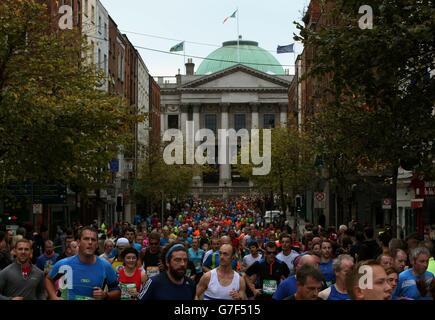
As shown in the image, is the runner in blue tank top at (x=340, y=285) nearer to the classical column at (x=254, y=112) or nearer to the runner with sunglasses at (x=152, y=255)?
the runner with sunglasses at (x=152, y=255)

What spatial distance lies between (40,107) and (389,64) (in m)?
8.61

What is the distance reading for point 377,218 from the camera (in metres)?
49.0

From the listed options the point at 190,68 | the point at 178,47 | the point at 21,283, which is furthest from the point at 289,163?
the point at 190,68

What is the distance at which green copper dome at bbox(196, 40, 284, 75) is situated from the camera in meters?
146

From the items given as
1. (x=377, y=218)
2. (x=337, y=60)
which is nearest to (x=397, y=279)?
(x=337, y=60)

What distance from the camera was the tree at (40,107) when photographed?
68.5 ft

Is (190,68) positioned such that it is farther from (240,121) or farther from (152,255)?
(152,255)

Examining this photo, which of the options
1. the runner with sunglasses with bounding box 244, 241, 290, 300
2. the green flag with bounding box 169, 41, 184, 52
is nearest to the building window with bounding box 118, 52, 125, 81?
the green flag with bounding box 169, 41, 184, 52

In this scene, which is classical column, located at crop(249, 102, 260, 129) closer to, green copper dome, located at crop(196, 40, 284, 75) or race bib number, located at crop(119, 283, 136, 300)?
green copper dome, located at crop(196, 40, 284, 75)

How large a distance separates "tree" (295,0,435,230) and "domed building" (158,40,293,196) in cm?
10836

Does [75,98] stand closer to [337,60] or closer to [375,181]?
[337,60]

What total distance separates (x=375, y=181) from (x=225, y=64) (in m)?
104

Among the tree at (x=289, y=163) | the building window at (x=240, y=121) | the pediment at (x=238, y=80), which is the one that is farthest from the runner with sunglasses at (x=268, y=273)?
the building window at (x=240, y=121)

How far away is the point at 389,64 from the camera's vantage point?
16.4m
